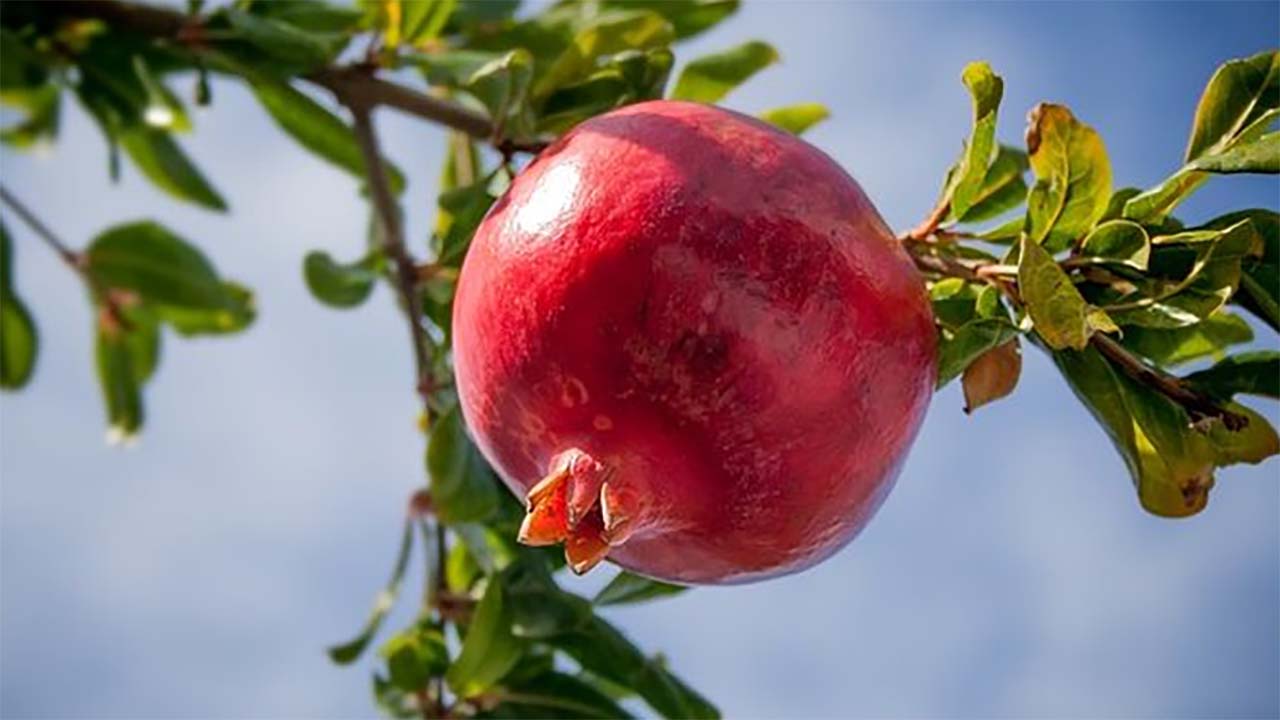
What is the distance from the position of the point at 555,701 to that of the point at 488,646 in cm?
18

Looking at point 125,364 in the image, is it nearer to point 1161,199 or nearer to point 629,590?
point 629,590

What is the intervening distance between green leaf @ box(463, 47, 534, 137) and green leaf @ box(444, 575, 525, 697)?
52 cm

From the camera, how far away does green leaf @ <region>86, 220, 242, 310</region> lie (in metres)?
2.67

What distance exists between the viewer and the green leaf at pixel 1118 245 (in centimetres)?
121

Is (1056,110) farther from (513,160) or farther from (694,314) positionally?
(513,160)

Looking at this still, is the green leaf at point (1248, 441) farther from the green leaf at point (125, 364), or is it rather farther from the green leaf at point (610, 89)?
the green leaf at point (125, 364)

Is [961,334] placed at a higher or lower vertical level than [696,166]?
lower

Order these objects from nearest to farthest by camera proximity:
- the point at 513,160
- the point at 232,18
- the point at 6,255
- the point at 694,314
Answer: the point at 694,314 < the point at 513,160 < the point at 232,18 < the point at 6,255

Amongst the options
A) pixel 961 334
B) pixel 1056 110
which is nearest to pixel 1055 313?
pixel 961 334

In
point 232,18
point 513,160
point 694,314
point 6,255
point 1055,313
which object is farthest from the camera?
point 6,255

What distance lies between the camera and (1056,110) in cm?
128

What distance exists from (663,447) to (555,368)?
84mm

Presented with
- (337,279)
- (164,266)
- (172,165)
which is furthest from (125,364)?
(337,279)

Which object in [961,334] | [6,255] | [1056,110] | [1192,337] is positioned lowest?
[6,255]
